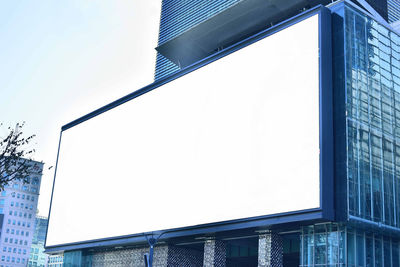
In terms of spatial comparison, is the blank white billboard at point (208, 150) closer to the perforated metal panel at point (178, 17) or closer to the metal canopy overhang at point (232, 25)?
the metal canopy overhang at point (232, 25)

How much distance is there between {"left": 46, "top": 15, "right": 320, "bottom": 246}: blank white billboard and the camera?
45500mm

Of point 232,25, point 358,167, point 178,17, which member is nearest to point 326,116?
point 358,167

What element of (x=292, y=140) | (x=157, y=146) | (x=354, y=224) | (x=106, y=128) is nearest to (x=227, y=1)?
(x=106, y=128)

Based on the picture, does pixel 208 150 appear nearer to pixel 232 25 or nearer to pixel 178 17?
pixel 232 25

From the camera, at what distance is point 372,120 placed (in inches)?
1829

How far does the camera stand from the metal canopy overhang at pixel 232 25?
63938 mm

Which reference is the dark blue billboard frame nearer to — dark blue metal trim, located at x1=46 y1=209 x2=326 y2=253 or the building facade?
dark blue metal trim, located at x1=46 y1=209 x2=326 y2=253

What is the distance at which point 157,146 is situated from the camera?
61500 mm

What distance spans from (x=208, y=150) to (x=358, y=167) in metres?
15.4

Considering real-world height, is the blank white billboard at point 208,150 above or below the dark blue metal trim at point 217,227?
above

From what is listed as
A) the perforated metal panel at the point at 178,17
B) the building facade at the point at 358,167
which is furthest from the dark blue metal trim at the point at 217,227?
the perforated metal panel at the point at 178,17

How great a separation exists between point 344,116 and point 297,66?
5881 millimetres

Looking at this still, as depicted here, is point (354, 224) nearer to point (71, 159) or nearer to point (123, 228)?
point (123, 228)

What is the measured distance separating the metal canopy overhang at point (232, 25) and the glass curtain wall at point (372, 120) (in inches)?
572
